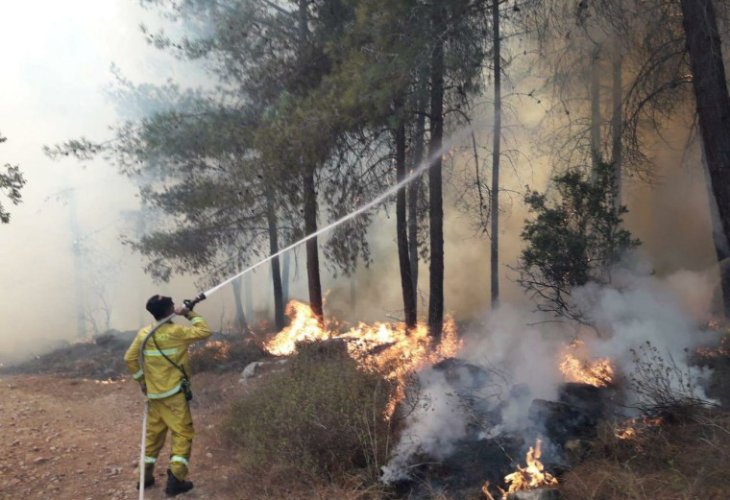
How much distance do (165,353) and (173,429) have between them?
2.38 ft

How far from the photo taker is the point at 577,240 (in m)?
7.93

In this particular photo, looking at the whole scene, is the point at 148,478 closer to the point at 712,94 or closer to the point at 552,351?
the point at 552,351

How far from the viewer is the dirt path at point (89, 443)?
5668 millimetres

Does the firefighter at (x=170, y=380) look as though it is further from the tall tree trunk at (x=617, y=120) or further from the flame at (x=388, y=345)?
the tall tree trunk at (x=617, y=120)

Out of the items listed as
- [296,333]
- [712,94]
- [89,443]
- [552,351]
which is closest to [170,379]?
[89,443]

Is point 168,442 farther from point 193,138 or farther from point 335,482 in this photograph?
point 193,138

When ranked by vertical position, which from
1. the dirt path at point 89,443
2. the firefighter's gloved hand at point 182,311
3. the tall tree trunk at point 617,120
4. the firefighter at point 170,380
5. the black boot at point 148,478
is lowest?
the dirt path at point 89,443

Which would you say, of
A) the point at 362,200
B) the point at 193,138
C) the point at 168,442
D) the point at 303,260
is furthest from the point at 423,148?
the point at 303,260

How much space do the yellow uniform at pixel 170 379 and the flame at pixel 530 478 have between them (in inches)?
118

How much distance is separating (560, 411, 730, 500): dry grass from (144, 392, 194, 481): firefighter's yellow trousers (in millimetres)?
3463

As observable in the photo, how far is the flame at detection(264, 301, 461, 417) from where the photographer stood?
7.18 m

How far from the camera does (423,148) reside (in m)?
11.8

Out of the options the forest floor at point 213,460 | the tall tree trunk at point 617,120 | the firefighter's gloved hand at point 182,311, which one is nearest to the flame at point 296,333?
the forest floor at point 213,460

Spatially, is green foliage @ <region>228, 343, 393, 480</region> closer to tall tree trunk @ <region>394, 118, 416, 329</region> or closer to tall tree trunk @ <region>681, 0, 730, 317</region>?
tall tree trunk @ <region>681, 0, 730, 317</region>
